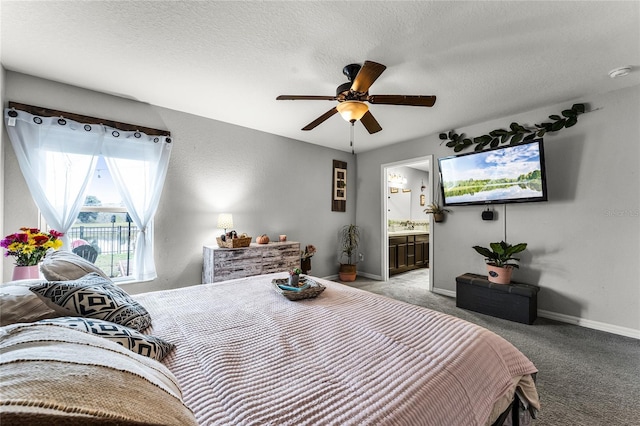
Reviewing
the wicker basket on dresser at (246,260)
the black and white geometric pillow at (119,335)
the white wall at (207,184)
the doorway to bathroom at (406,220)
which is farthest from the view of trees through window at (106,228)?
the doorway to bathroom at (406,220)

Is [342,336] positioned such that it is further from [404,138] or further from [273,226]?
[404,138]

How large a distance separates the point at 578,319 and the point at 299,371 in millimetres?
3679

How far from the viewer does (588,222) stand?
2920mm

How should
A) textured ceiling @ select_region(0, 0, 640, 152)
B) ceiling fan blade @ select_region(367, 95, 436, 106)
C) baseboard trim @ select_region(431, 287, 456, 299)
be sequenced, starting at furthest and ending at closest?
baseboard trim @ select_region(431, 287, 456, 299) < ceiling fan blade @ select_region(367, 95, 436, 106) < textured ceiling @ select_region(0, 0, 640, 152)

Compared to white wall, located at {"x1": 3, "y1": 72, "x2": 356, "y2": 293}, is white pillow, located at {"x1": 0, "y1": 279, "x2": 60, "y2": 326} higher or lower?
lower

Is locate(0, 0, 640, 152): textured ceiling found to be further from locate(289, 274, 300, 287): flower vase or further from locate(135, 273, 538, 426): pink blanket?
locate(135, 273, 538, 426): pink blanket

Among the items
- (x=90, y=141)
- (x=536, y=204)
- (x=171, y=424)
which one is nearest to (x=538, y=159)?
(x=536, y=204)

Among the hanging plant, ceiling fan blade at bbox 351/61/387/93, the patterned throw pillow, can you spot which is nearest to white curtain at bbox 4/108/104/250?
the patterned throw pillow

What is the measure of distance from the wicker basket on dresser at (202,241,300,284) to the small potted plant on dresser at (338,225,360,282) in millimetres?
1325

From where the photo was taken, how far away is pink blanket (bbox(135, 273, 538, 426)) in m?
0.81

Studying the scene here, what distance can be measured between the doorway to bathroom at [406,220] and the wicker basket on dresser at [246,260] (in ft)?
6.87

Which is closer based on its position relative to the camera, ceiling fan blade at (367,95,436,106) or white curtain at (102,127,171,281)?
ceiling fan blade at (367,95,436,106)

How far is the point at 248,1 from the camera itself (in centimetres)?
165

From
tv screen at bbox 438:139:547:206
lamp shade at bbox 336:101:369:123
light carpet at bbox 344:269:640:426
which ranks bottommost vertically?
light carpet at bbox 344:269:640:426
